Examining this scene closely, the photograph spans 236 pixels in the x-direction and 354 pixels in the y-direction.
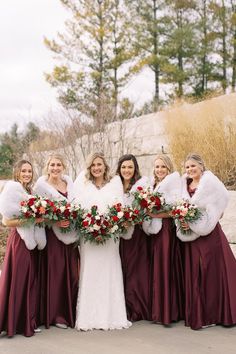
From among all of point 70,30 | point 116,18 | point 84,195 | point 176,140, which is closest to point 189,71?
point 116,18

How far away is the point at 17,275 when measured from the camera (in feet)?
18.2

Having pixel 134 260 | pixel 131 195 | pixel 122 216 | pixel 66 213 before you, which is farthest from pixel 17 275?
pixel 131 195

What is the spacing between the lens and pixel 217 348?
5172mm

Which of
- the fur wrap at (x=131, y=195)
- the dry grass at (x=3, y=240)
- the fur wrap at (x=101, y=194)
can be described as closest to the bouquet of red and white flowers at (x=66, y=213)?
the fur wrap at (x=101, y=194)

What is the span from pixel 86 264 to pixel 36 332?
96 cm

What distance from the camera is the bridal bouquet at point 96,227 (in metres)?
5.61

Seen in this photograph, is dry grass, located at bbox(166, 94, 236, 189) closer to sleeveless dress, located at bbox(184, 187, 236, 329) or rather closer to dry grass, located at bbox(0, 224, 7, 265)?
sleeveless dress, located at bbox(184, 187, 236, 329)

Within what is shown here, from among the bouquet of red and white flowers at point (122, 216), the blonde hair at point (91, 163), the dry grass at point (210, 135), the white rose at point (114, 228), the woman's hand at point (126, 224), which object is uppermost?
the dry grass at point (210, 135)

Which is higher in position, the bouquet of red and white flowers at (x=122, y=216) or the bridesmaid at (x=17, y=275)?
the bouquet of red and white flowers at (x=122, y=216)

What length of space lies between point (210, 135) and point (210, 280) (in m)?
5.03

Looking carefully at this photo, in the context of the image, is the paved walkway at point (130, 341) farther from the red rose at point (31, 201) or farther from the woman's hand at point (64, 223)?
the red rose at point (31, 201)

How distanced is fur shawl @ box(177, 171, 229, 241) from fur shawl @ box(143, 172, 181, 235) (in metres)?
0.24

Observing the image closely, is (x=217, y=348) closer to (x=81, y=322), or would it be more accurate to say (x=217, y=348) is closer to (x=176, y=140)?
(x=81, y=322)

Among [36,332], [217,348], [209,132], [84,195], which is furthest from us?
[209,132]
